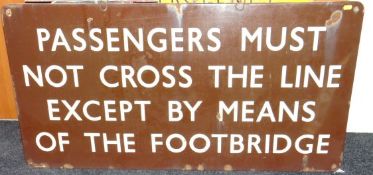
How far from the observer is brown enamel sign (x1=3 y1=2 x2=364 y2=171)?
4.04 ft

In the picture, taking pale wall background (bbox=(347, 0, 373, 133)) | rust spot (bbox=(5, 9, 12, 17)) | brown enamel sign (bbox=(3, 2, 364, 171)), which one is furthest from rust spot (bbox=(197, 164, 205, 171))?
rust spot (bbox=(5, 9, 12, 17))

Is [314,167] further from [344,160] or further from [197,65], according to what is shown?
[197,65]

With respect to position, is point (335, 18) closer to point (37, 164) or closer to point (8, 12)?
point (8, 12)

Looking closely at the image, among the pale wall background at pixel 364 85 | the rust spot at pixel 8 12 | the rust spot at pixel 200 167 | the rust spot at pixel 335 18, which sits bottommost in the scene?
the rust spot at pixel 200 167

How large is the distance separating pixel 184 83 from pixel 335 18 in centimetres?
45

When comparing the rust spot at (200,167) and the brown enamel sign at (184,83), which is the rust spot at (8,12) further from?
the rust spot at (200,167)

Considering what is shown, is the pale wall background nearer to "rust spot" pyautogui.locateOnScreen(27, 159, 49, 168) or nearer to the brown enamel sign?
the brown enamel sign

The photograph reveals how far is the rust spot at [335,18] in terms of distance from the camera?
1.21 meters

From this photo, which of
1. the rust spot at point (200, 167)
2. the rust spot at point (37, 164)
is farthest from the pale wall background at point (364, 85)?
the rust spot at point (37, 164)

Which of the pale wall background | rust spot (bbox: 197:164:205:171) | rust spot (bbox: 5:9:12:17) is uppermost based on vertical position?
rust spot (bbox: 5:9:12:17)

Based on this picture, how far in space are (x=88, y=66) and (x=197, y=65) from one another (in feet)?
1.01

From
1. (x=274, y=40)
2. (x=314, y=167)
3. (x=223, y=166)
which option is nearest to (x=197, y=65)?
(x=274, y=40)

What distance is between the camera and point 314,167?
1.39 metres

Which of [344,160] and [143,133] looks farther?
[344,160]
